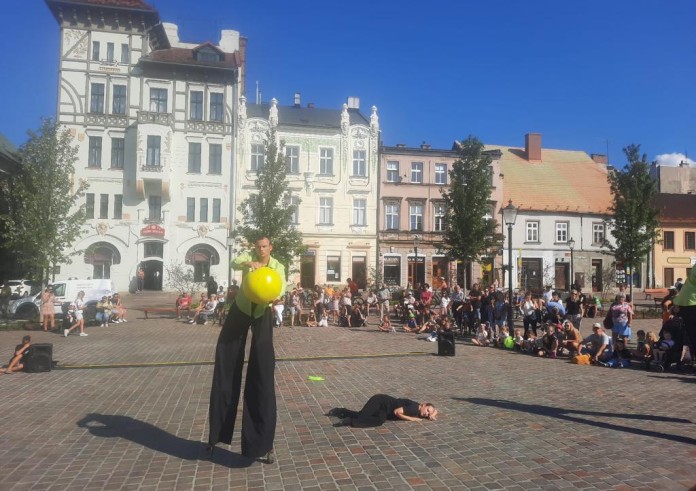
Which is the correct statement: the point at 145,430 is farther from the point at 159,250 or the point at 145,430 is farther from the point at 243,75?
the point at 243,75

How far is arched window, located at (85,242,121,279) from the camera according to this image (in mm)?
34875

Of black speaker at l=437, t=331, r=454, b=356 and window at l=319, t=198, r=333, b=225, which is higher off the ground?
window at l=319, t=198, r=333, b=225

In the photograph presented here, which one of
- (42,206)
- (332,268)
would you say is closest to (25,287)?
(42,206)

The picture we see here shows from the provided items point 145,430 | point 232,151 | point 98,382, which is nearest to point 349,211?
point 232,151

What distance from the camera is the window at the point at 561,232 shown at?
4262 centimetres

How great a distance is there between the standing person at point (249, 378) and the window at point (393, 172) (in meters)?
35.1

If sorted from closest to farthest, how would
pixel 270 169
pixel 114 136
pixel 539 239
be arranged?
1. pixel 270 169
2. pixel 114 136
3. pixel 539 239

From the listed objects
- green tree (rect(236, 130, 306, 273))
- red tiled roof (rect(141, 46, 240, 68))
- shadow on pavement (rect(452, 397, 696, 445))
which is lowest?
shadow on pavement (rect(452, 397, 696, 445))

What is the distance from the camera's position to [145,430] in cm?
625

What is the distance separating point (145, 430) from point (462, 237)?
925 inches

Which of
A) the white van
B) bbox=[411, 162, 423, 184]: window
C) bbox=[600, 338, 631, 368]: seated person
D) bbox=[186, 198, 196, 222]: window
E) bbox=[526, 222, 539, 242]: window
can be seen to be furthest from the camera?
bbox=[526, 222, 539, 242]: window

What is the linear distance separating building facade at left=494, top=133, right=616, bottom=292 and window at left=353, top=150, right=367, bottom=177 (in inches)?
470

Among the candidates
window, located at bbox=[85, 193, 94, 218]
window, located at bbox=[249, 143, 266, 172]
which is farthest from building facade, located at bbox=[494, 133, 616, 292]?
window, located at bbox=[85, 193, 94, 218]

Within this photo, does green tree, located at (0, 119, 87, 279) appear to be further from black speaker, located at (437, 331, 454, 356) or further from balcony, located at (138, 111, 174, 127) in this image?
black speaker, located at (437, 331, 454, 356)
